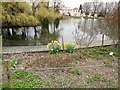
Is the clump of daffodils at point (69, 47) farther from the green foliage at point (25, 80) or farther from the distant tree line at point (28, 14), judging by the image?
the green foliage at point (25, 80)

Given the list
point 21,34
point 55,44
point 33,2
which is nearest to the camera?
point 33,2

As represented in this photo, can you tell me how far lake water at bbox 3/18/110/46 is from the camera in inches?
→ 73.2

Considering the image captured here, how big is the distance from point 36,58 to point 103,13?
2.62 ft

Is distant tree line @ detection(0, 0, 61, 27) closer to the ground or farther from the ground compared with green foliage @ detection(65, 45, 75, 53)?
farther from the ground

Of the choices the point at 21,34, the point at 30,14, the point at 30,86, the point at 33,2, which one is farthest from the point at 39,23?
the point at 30,86

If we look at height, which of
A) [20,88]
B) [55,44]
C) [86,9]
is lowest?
[20,88]

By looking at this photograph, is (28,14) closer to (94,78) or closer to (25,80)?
(25,80)

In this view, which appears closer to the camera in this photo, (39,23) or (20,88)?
(20,88)

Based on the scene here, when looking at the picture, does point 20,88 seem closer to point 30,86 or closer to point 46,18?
point 30,86

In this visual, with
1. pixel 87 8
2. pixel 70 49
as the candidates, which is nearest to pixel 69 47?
pixel 70 49

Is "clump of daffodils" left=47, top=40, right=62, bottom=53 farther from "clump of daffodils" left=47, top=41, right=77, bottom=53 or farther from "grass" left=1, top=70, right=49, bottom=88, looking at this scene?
"grass" left=1, top=70, right=49, bottom=88

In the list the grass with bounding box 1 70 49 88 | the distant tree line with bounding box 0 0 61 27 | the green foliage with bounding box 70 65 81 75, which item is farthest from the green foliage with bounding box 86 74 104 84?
the distant tree line with bounding box 0 0 61 27

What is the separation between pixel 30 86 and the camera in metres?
1.37

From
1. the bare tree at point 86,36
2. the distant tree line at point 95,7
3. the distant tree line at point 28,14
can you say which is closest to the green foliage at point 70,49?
the bare tree at point 86,36
